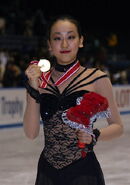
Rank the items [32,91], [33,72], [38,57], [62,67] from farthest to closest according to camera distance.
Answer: [38,57]
[62,67]
[32,91]
[33,72]

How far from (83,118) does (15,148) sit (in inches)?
234

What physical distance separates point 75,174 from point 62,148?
143mm

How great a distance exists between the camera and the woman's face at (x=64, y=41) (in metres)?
2.17

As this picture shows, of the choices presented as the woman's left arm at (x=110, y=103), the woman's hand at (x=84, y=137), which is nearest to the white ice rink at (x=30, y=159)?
the woman's left arm at (x=110, y=103)

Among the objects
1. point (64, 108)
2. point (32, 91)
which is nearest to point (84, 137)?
point (64, 108)

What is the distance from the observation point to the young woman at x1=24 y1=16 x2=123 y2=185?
211 centimetres

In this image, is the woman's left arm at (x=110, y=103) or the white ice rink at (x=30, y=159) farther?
the white ice rink at (x=30, y=159)

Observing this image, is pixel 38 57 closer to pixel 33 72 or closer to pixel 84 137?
pixel 33 72

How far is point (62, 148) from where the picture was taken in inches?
84.7

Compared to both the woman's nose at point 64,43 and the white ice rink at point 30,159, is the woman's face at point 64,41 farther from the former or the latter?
the white ice rink at point 30,159

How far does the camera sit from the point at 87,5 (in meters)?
22.9

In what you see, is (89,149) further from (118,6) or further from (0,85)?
(118,6)

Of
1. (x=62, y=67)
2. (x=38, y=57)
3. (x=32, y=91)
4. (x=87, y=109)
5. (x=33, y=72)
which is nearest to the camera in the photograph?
(x=87, y=109)

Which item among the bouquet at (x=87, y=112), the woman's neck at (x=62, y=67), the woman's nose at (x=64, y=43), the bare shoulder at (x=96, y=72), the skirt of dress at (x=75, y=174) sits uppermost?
the woman's nose at (x=64, y=43)
